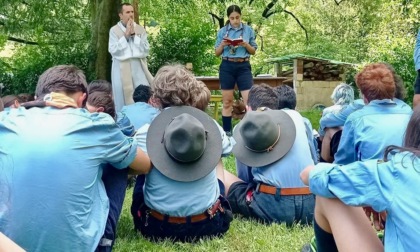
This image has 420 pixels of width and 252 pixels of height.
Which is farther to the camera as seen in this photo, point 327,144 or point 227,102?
point 227,102

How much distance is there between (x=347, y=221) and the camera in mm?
2193

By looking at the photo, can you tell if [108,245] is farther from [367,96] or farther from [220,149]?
[367,96]

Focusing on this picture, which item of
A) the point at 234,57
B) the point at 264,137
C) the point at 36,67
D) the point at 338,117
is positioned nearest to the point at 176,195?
the point at 264,137

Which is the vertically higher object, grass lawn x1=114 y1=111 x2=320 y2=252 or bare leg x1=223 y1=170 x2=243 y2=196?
bare leg x1=223 y1=170 x2=243 y2=196

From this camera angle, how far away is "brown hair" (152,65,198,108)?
3432mm

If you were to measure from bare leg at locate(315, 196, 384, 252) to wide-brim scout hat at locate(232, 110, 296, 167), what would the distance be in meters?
1.46

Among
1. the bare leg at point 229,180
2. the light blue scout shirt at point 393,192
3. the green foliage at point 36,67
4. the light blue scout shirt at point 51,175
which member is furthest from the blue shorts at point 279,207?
the green foliage at point 36,67

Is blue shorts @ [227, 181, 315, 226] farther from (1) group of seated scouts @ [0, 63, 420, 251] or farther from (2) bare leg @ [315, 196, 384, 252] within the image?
(2) bare leg @ [315, 196, 384, 252]

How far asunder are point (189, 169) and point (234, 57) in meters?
4.37

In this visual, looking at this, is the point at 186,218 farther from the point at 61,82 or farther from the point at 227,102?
the point at 227,102

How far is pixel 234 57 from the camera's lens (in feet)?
24.6

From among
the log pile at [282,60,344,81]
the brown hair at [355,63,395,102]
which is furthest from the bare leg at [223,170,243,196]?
the log pile at [282,60,344,81]

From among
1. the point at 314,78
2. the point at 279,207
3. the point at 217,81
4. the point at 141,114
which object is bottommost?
the point at 314,78

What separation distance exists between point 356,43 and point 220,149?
1837 cm
